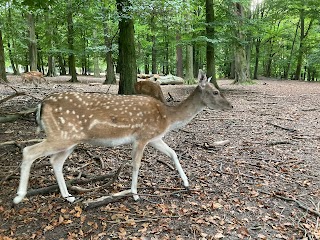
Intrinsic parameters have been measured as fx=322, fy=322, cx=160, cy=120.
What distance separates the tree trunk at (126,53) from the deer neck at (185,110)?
174 inches

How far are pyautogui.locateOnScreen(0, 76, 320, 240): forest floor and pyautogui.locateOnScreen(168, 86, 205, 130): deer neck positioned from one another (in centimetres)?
82

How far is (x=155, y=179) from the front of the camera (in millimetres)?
4375

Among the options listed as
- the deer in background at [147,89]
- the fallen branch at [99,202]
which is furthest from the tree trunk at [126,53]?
the fallen branch at [99,202]

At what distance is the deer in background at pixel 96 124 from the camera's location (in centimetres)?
333

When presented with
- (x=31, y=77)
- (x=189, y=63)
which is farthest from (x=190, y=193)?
(x=189, y=63)

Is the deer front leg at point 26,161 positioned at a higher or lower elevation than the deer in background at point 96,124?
lower

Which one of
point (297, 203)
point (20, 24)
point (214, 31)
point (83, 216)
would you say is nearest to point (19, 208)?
point (83, 216)

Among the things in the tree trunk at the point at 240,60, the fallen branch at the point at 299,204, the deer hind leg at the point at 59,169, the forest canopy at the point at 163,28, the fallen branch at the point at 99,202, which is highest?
the forest canopy at the point at 163,28

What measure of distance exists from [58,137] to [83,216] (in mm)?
871

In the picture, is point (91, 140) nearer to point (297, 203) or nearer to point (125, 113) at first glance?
point (125, 113)

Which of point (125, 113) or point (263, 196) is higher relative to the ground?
point (125, 113)

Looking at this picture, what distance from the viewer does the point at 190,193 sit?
13.0ft

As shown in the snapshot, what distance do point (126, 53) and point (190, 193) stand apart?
17.4 feet

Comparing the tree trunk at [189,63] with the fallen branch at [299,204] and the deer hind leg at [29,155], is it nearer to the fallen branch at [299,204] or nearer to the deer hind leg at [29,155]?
the fallen branch at [299,204]
